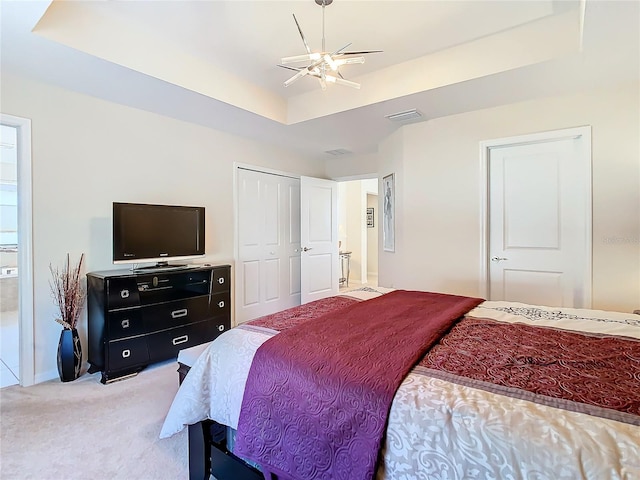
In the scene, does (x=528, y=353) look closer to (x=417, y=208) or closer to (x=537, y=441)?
(x=537, y=441)

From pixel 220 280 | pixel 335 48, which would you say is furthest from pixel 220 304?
pixel 335 48

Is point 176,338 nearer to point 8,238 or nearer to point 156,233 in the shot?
point 156,233

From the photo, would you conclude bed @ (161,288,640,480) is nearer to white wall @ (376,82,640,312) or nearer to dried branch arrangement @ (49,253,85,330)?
white wall @ (376,82,640,312)

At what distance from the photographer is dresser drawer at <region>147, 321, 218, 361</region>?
300cm

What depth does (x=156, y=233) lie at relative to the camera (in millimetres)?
3178

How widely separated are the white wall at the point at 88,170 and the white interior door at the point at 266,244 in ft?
1.78

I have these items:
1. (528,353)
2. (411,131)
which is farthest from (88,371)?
(411,131)

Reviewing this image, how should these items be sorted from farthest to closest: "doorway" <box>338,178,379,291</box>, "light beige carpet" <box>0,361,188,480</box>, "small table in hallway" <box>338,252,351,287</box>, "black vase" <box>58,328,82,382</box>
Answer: "doorway" <box>338,178,379,291</box>, "small table in hallway" <box>338,252,351,287</box>, "black vase" <box>58,328,82,382</box>, "light beige carpet" <box>0,361,188,480</box>

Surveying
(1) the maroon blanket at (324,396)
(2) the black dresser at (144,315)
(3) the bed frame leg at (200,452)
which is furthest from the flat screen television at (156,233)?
(1) the maroon blanket at (324,396)

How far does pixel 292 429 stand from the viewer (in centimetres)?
Answer: 115

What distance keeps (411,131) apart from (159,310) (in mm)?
3186

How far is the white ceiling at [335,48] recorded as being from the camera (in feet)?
7.28

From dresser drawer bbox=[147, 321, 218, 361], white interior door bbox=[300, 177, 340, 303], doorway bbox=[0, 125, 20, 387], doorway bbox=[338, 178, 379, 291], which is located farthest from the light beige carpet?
doorway bbox=[338, 178, 379, 291]

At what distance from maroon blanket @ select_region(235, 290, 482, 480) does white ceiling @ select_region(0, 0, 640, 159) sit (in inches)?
84.4
